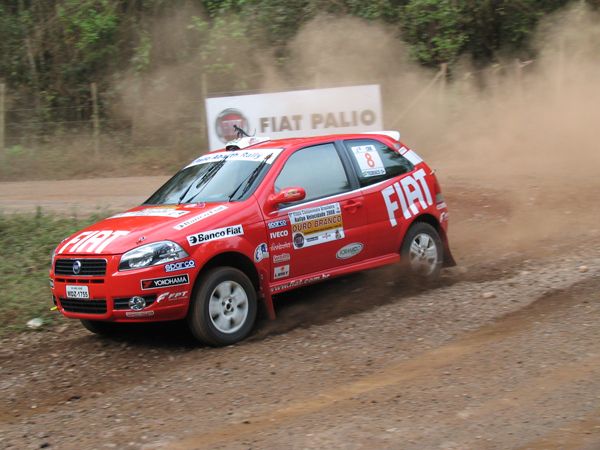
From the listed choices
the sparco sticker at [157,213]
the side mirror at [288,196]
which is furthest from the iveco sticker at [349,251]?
the sparco sticker at [157,213]

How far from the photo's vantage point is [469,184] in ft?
48.9

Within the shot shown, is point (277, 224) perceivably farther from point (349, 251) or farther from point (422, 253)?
point (422, 253)

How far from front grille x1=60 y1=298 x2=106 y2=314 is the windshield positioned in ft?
4.48

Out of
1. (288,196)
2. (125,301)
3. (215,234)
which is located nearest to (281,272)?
(288,196)

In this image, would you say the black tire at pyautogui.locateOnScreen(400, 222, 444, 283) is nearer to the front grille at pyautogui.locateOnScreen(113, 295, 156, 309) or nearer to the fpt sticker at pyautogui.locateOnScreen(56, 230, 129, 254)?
the front grille at pyautogui.locateOnScreen(113, 295, 156, 309)

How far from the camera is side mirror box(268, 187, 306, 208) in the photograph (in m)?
7.35

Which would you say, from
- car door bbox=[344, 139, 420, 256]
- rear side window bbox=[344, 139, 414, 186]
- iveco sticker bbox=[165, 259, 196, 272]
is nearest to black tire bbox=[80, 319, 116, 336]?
iveco sticker bbox=[165, 259, 196, 272]

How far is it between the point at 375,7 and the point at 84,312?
1605cm

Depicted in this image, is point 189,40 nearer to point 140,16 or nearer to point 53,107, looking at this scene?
point 140,16

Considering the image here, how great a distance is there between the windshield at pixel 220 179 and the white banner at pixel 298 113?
7487mm

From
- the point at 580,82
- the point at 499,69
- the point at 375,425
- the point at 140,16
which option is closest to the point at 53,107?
the point at 140,16

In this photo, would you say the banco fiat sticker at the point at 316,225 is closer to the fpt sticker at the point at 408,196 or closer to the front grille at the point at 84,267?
the fpt sticker at the point at 408,196

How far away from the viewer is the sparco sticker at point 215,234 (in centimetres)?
684

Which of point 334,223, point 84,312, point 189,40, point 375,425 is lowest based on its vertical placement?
point 375,425
